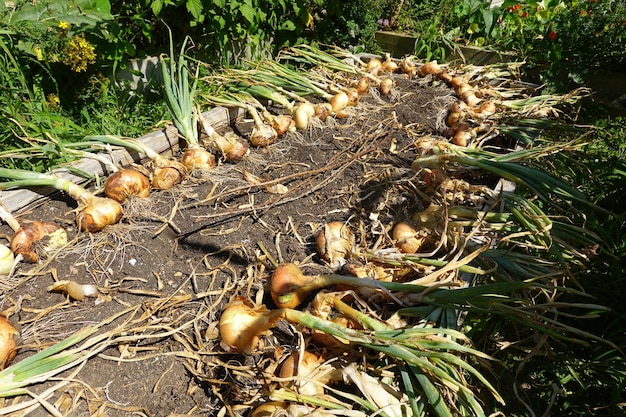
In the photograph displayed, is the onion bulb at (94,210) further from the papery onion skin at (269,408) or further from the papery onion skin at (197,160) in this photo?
the papery onion skin at (269,408)

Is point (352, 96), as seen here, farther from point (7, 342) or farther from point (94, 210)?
point (7, 342)

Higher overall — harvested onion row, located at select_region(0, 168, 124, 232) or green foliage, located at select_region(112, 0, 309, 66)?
green foliage, located at select_region(112, 0, 309, 66)

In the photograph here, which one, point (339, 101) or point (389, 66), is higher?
point (389, 66)

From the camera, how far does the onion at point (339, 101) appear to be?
3.21 meters

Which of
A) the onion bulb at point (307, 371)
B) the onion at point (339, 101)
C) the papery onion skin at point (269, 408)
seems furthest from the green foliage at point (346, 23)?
the papery onion skin at point (269, 408)

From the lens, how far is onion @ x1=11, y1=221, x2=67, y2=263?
5.68 ft

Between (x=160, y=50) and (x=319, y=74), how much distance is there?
1403 mm

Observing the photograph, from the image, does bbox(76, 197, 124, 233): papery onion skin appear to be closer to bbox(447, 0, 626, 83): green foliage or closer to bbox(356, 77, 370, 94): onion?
bbox(356, 77, 370, 94): onion

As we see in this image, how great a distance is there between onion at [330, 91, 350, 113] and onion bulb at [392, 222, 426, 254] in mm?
1544

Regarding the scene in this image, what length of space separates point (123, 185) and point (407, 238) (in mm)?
1470

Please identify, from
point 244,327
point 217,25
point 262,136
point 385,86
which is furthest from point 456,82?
point 244,327

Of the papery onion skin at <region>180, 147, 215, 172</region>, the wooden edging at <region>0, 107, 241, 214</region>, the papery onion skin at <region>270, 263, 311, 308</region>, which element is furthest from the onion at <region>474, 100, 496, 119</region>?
the papery onion skin at <region>270, 263, 311, 308</region>

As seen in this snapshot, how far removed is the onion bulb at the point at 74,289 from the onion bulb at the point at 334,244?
39.1 inches

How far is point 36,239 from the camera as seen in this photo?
70.0 inches
